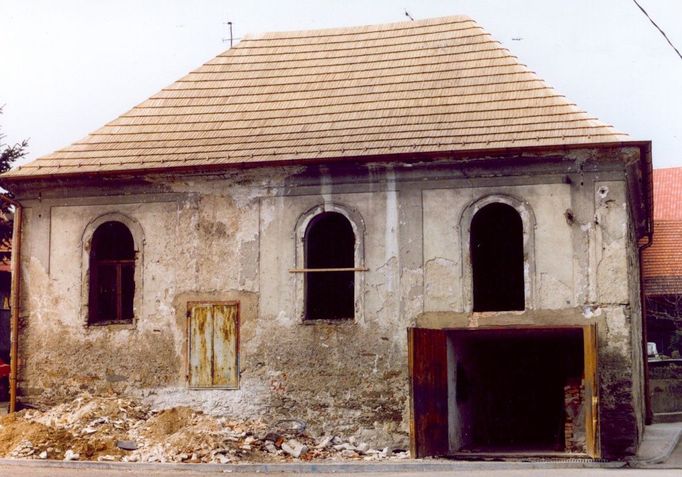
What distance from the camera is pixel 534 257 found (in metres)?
16.7

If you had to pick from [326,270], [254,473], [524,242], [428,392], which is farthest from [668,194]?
[254,473]

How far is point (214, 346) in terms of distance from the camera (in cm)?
1775

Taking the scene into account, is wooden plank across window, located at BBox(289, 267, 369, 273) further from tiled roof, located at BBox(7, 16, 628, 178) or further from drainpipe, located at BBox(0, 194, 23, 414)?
drainpipe, located at BBox(0, 194, 23, 414)

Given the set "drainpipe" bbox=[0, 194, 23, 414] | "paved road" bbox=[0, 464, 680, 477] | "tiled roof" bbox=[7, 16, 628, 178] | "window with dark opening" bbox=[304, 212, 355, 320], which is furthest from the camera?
"drainpipe" bbox=[0, 194, 23, 414]

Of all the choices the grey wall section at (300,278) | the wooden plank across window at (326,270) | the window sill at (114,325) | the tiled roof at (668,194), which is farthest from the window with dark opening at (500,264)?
the tiled roof at (668,194)

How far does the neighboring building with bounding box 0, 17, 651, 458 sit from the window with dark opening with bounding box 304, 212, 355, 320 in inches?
1.5

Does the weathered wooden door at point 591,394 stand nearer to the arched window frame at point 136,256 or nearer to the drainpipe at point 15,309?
the arched window frame at point 136,256

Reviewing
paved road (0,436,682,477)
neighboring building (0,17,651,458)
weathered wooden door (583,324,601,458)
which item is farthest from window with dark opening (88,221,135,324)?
weathered wooden door (583,324,601,458)

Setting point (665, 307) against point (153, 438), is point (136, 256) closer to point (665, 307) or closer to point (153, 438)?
point (153, 438)

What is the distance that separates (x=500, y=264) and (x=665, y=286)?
10739 mm

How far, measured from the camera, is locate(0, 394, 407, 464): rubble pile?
15852mm

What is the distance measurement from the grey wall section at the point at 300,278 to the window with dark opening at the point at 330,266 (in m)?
0.36

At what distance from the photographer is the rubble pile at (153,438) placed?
15.9 meters

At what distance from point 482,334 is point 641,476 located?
14.7ft
